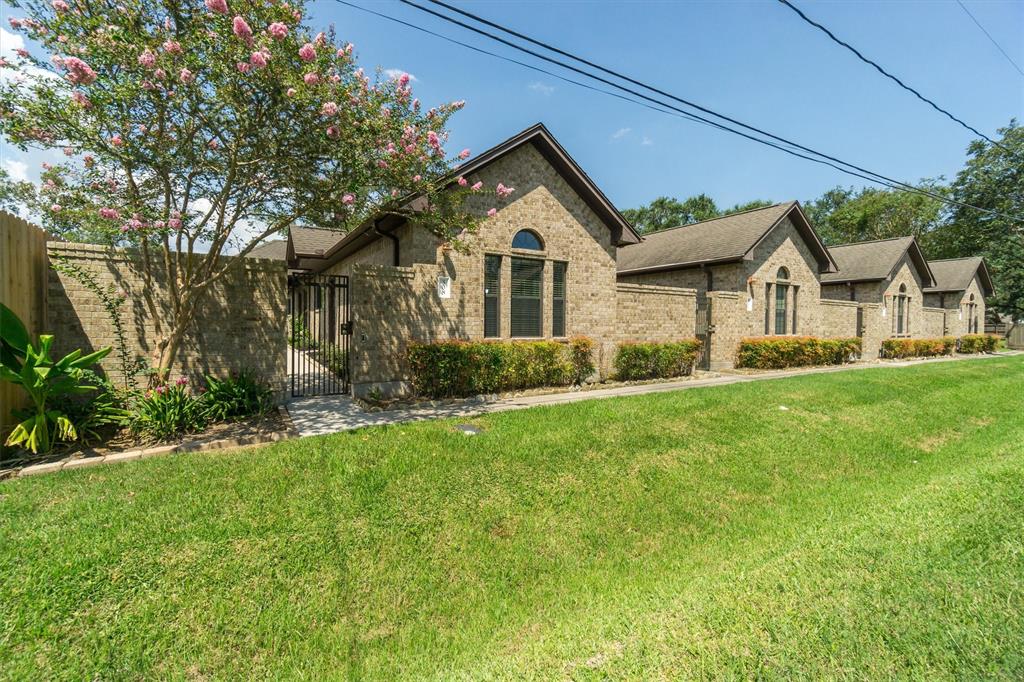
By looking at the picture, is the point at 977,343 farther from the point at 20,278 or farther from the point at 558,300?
the point at 20,278

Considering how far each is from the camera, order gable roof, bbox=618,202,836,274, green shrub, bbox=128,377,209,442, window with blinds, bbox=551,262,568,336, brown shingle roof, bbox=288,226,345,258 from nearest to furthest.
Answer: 1. green shrub, bbox=128,377,209,442
2. window with blinds, bbox=551,262,568,336
3. gable roof, bbox=618,202,836,274
4. brown shingle roof, bbox=288,226,345,258

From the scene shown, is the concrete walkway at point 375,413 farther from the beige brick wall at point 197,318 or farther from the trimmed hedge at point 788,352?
the trimmed hedge at point 788,352

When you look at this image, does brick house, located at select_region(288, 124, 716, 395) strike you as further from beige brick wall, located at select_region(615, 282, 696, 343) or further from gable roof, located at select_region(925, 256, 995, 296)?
gable roof, located at select_region(925, 256, 995, 296)

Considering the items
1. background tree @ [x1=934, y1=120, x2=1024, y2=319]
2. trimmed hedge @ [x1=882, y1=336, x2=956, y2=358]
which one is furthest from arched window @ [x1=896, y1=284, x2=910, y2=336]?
background tree @ [x1=934, y1=120, x2=1024, y2=319]

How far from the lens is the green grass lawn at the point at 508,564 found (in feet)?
9.57

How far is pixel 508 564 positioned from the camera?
4047 mm

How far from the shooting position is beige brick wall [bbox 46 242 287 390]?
6691 mm

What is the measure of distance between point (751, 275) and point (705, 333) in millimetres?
2964

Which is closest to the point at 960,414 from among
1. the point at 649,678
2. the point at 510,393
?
the point at 510,393

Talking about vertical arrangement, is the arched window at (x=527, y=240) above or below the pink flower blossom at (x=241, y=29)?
below

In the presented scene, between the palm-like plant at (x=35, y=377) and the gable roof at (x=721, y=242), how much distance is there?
17058 millimetres

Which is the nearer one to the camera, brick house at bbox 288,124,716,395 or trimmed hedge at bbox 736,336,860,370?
brick house at bbox 288,124,716,395

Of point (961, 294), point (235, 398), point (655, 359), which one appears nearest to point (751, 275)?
point (655, 359)

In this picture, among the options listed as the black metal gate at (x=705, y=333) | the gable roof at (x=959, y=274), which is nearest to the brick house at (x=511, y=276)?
the black metal gate at (x=705, y=333)
